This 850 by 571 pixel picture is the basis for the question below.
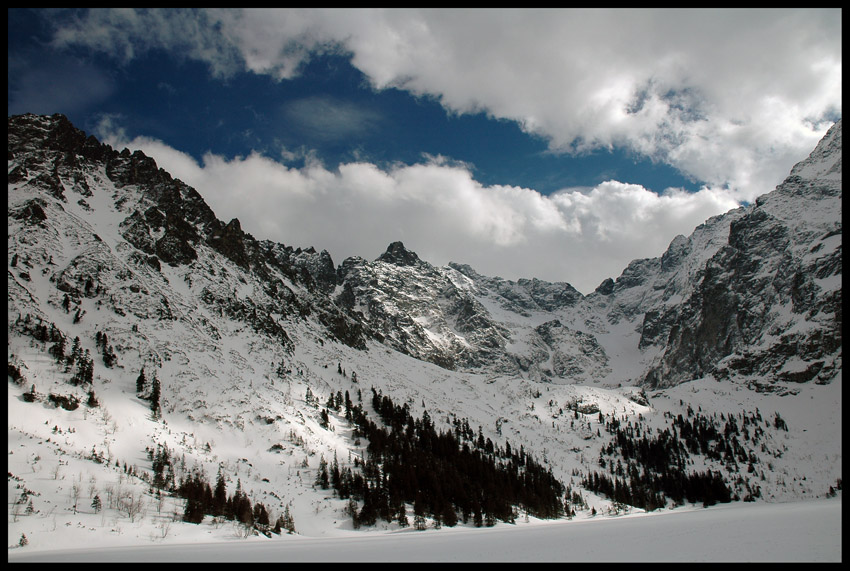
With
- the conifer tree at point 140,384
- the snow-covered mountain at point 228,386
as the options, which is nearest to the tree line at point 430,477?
the snow-covered mountain at point 228,386

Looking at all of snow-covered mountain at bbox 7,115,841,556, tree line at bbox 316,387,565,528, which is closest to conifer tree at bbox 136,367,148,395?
snow-covered mountain at bbox 7,115,841,556

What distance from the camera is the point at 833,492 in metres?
118

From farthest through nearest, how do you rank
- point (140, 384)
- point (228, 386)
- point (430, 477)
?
1. point (228, 386)
2. point (430, 477)
3. point (140, 384)

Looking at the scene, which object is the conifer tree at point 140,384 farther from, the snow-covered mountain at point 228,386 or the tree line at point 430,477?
the tree line at point 430,477

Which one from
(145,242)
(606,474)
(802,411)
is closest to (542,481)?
(606,474)

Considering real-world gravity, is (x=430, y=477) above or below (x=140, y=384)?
below

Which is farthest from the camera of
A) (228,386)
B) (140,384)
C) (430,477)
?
(228,386)

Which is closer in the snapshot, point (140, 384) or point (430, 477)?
point (140, 384)

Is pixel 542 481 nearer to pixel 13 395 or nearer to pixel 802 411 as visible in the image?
pixel 13 395

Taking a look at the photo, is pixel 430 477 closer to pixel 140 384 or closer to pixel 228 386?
pixel 228 386

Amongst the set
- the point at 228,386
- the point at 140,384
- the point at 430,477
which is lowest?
the point at 430,477

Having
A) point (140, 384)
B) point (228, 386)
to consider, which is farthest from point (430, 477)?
point (140, 384)

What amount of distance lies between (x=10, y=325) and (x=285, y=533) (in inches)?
2005

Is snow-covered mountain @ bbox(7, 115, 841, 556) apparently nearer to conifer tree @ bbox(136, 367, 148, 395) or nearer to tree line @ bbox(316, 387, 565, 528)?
conifer tree @ bbox(136, 367, 148, 395)
